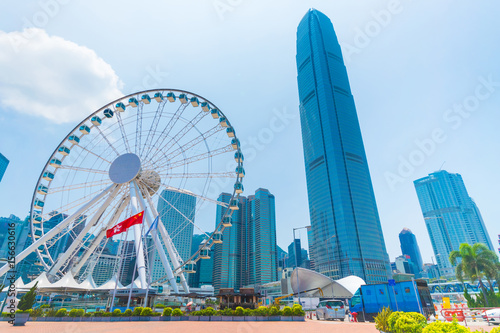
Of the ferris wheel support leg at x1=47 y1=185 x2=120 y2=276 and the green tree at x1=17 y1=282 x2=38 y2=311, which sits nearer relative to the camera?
the green tree at x1=17 y1=282 x2=38 y2=311

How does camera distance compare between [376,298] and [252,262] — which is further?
[252,262]

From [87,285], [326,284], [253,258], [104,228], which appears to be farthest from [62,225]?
[253,258]

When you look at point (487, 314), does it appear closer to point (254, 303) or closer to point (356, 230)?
point (254, 303)

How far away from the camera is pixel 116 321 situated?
21703 millimetres

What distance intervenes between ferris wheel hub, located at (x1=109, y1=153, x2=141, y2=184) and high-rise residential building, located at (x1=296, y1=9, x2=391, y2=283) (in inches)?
4412

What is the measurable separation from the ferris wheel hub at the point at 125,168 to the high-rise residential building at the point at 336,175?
112068mm

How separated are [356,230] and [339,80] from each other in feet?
279

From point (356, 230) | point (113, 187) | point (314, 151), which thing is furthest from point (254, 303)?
point (314, 151)

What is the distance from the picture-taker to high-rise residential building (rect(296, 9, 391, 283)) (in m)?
128

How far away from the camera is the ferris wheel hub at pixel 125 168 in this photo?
108ft

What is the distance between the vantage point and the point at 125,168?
33.6m

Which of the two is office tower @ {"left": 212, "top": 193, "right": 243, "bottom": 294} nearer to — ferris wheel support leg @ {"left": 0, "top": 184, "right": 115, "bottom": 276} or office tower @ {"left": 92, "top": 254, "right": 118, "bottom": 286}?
office tower @ {"left": 92, "top": 254, "right": 118, "bottom": 286}

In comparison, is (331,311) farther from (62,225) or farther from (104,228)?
Result: (62,225)

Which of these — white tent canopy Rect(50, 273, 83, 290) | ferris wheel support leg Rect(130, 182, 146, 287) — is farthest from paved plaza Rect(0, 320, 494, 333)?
white tent canopy Rect(50, 273, 83, 290)
